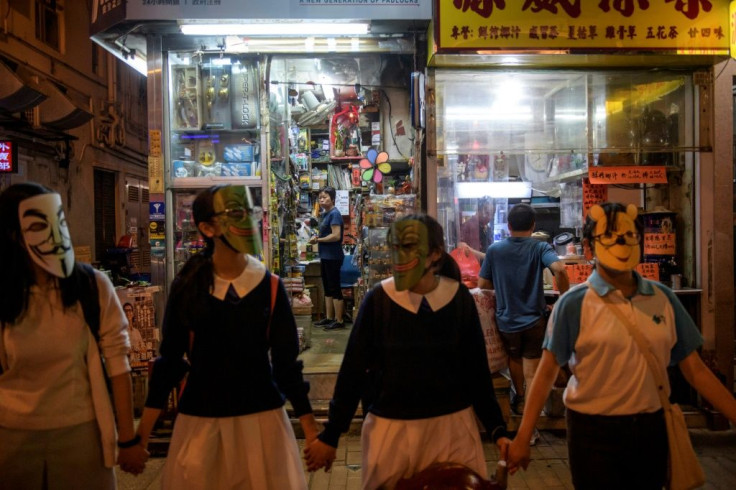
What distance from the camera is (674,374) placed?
5664 mm

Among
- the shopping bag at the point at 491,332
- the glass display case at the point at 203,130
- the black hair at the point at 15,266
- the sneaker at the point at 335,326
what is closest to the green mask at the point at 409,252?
the black hair at the point at 15,266

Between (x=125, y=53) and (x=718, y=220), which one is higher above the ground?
(x=125, y=53)

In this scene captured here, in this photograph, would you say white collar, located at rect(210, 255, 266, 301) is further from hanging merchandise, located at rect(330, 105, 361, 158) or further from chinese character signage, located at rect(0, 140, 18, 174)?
chinese character signage, located at rect(0, 140, 18, 174)

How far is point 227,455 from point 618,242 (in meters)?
2.09

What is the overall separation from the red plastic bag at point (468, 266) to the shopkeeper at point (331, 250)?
2.67 metres

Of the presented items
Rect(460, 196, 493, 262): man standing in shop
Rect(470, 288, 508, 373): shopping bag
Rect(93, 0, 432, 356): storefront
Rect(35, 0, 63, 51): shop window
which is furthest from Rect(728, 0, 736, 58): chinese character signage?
Rect(35, 0, 63, 51): shop window

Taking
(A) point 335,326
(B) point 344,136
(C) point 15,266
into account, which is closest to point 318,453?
(C) point 15,266

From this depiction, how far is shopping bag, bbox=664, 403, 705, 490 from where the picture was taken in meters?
2.66

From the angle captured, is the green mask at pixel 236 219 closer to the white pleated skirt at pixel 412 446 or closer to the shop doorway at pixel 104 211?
the white pleated skirt at pixel 412 446

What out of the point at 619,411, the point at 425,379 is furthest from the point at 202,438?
the point at 619,411

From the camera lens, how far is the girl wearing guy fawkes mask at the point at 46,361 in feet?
7.86

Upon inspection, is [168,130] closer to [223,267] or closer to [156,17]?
[156,17]

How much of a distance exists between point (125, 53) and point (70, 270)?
4789 mm

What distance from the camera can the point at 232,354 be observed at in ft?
8.45
